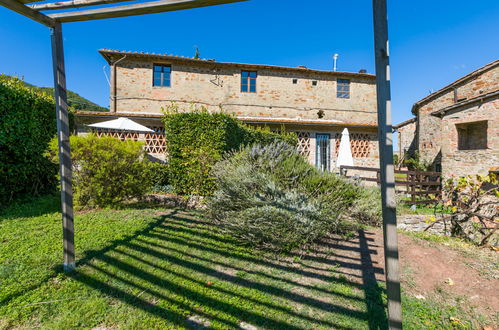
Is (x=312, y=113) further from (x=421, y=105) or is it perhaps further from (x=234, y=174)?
(x=234, y=174)

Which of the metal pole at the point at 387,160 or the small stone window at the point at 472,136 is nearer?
the metal pole at the point at 387,160

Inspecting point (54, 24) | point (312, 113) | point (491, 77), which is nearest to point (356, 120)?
point (312, 113)

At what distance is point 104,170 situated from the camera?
493 cm

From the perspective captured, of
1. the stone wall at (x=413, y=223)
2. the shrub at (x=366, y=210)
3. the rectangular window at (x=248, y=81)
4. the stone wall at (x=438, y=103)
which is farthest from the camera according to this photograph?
the rectangular window at (x=248, y=81)

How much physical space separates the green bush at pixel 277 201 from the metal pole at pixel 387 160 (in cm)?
176

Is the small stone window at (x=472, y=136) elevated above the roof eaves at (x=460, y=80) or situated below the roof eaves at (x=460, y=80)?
below

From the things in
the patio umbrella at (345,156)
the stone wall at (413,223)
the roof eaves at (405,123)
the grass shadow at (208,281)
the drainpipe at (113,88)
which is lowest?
the stone wall at (413,223)

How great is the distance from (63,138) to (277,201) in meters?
2.92

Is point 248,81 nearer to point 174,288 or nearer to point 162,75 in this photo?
point 162,75

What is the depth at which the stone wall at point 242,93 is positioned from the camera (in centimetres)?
1303

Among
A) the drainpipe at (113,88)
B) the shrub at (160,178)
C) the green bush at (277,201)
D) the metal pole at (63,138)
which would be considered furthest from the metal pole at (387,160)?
the drainpipe at (113,88)

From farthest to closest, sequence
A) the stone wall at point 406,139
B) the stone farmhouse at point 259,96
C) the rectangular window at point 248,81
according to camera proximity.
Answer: the stone wall at point 406,139 < the rectangular window at point 248,81 < the stone farmhouse at point 259,96

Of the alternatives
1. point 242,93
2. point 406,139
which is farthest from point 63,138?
point 406,139

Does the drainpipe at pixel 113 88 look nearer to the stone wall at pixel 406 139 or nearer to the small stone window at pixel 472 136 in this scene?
the small stone window at pixel 472 136
